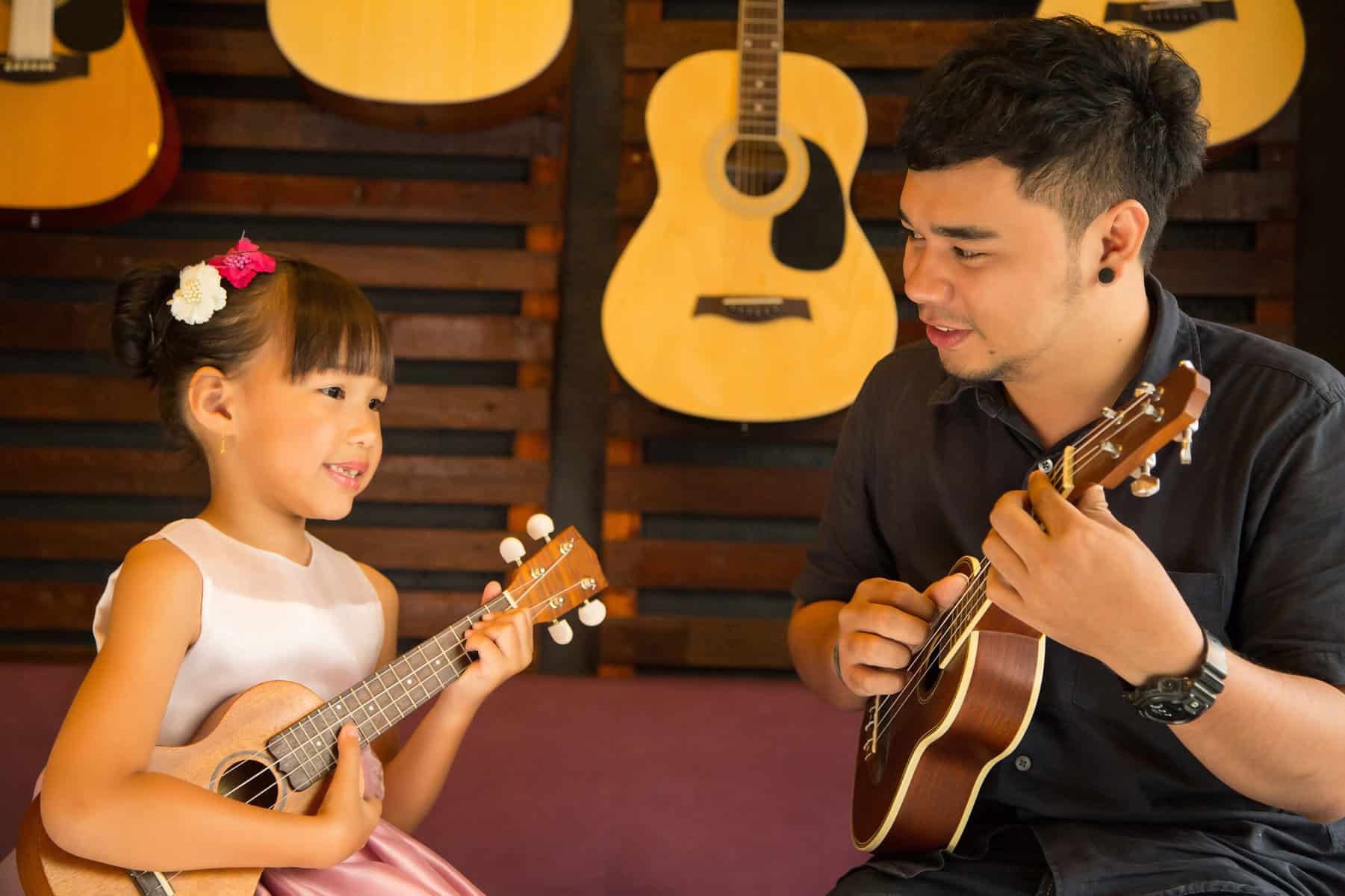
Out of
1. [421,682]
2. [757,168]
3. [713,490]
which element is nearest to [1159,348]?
[421,682]

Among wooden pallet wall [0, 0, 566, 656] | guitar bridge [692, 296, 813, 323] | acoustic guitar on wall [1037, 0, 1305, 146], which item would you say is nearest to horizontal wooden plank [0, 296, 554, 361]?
wooden pallet wall [0, 0, 566, 656]

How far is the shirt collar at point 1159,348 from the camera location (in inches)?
63.7

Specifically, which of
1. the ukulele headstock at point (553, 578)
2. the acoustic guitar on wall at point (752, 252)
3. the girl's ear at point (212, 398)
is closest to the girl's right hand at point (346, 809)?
the ukulele headstock at point (553, 578)

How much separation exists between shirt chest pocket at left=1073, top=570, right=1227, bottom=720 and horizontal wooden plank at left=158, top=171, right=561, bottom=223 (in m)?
2.00

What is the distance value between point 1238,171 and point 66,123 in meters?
2.81

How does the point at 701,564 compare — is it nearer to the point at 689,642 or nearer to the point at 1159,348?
the point at 689,642

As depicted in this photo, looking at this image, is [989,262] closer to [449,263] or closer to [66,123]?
[449,263]

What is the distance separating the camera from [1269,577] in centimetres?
149

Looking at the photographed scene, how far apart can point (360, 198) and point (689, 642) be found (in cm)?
139

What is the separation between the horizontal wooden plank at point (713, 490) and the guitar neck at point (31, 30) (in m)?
1.65

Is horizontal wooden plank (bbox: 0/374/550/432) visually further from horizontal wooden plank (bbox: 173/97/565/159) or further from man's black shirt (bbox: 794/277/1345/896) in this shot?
man's black shirt (bbox: 794/277/1345/896)

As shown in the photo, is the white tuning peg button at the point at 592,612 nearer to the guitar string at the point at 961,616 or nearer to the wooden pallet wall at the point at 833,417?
the guitar string at the point at 961,616

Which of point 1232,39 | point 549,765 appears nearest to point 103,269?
point 549,765

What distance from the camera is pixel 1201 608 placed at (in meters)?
1.54
